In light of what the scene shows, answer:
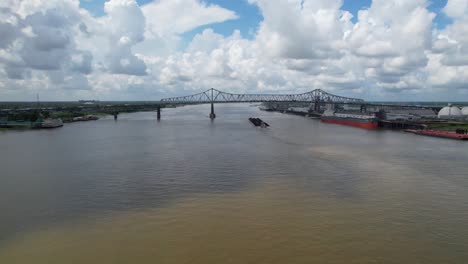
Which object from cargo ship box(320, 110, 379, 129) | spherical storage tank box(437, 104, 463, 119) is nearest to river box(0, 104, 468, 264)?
cargo ship box(320, 110, 379, 129)

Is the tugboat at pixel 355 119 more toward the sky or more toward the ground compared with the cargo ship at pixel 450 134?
more toward the sky

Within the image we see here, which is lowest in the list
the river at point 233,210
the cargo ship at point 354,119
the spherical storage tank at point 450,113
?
the river at point 233,210

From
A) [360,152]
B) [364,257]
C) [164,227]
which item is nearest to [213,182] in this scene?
[164,227]

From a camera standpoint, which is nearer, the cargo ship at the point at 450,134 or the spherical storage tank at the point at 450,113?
the cargo ship at the point at 450,134

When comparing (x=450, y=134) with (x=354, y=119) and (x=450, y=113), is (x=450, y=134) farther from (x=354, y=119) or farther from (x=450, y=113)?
(x=450, y=113)

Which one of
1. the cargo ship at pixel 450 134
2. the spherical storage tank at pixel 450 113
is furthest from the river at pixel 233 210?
the spherical storage tank at pixel 450 113

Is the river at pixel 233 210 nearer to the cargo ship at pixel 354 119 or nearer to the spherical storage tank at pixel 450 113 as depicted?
the cargo ship at pixel 354 119

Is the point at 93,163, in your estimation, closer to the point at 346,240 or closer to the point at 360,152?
the point at 346,240

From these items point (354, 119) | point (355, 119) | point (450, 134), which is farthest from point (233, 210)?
point (354, 119)
